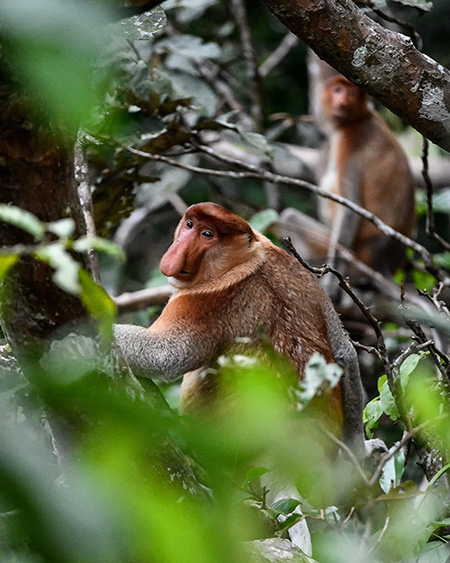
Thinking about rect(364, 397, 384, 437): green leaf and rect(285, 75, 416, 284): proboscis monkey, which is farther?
rect(285, 75, 416, 284): proboscis monkey

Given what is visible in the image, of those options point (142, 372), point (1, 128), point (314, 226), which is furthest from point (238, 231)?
point (314, 226)

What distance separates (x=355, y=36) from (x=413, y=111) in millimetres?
310

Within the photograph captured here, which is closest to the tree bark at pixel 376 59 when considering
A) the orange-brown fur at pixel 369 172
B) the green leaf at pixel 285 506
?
the green leaf at pixel 285 506

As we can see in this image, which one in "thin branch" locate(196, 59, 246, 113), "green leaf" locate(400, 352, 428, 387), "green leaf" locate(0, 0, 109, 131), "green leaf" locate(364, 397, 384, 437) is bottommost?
"thin branch" locate(196, 59, 246, 113)

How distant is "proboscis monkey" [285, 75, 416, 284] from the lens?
6906 mm

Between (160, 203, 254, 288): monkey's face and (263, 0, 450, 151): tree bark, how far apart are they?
2.84 ft

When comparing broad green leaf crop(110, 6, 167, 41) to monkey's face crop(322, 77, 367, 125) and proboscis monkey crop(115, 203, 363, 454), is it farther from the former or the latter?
monkey's face crop(322, 77, 367, 125)

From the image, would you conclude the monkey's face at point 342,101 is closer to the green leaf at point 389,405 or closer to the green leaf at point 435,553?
the green leaf at point 389,405

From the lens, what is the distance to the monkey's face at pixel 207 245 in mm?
2910

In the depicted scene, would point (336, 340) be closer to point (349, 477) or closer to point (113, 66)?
point (349, 477)

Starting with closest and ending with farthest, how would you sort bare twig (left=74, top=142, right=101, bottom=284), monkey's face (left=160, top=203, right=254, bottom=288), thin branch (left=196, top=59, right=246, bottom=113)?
bare twig (left=74, top=142, right=101, bottom=284), monkey's face (left=160, top=203, right=254, bottom=288), thin branch (left=196, top=59, right=246, bottom=113)

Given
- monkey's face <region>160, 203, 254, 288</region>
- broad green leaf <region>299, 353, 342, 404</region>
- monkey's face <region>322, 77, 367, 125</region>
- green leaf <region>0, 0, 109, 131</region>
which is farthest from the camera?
monkey's face <region>322, 77, 367, 125</region>

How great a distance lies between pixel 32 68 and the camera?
581 millimetres

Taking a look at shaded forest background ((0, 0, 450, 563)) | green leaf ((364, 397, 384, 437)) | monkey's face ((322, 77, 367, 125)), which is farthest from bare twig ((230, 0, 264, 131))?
green leaf ((364, 397, 384, 437))
